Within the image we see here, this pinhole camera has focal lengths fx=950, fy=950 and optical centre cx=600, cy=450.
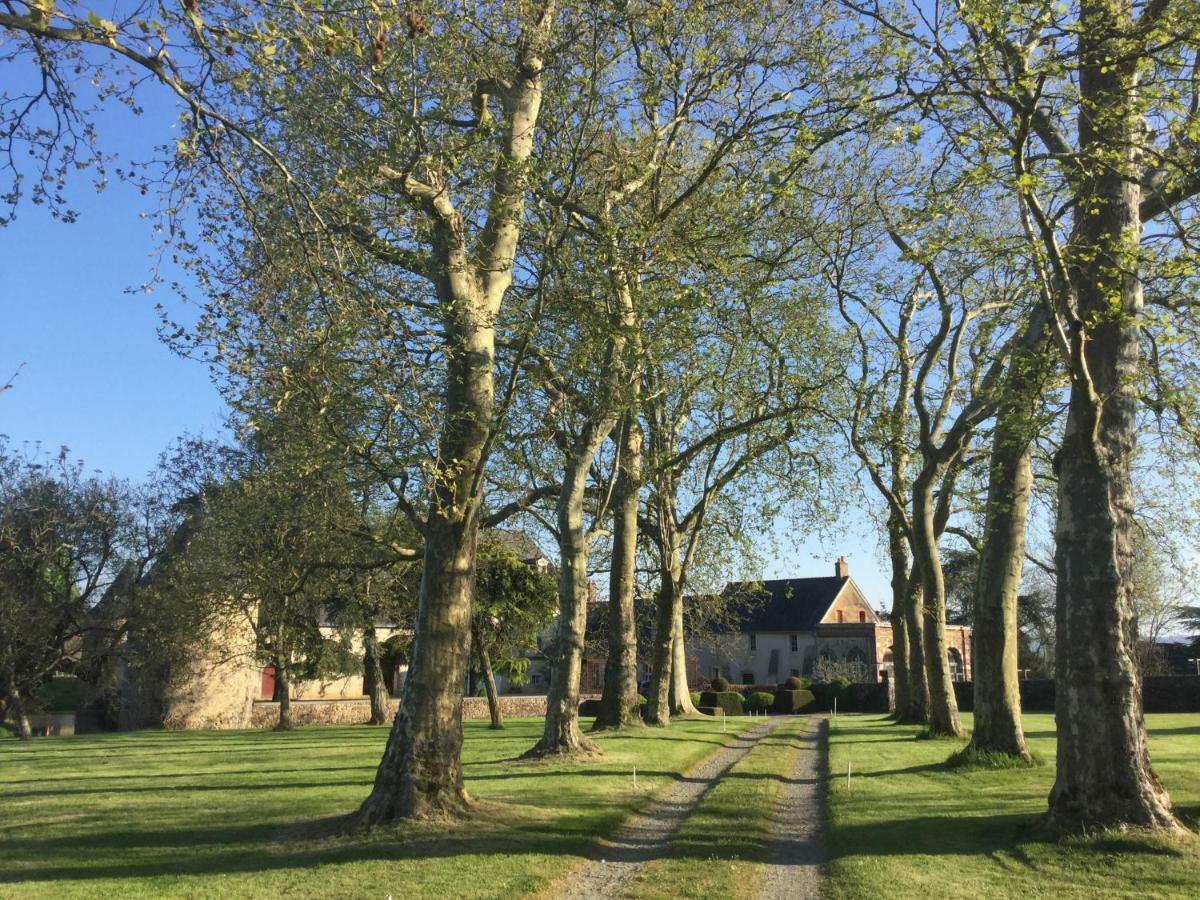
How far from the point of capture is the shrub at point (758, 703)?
153 ft

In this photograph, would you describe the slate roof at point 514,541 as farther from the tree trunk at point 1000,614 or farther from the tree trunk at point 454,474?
the tree trunk at point 454,474

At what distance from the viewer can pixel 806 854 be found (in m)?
9.80

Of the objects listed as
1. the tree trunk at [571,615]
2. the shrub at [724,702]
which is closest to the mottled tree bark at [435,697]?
the tree trunk at [571,615]

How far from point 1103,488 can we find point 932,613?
13275 millimetres

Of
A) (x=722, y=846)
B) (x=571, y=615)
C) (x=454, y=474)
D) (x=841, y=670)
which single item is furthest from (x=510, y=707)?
(x=454, y=474)

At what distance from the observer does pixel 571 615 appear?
18.6 m

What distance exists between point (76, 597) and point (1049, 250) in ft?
122

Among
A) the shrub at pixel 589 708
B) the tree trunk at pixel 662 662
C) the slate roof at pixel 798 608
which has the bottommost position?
the shrub at pixel 589 708

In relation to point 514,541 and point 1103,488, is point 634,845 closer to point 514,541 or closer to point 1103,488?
point 1103,488

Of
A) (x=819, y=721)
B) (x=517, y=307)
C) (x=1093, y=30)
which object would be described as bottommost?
(x=819, y=721)

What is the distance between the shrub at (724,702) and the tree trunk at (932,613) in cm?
2175

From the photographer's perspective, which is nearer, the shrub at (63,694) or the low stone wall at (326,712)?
the low stone wall at (326,712)

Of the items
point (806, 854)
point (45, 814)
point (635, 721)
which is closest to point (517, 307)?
point (806, 854)

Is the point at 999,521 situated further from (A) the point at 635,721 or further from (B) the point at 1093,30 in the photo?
(A) the point at 635,721
